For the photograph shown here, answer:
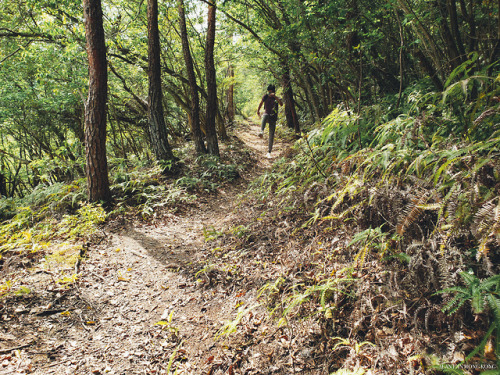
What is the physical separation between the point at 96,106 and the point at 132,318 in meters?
4.83

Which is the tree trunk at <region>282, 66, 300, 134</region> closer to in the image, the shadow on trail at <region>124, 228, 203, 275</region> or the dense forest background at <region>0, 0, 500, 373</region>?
the dense forest background at <region>0, 0, 500, 373</region>

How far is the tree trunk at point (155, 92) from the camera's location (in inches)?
297

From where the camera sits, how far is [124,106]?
13688 millimetres

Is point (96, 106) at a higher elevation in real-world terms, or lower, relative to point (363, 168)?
higher

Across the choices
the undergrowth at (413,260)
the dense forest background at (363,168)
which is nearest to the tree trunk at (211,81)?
the dense forest background at (363,168)

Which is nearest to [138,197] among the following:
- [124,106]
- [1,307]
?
[1,307]

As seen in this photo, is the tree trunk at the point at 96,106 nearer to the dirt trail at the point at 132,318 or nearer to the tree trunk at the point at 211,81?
the dirt trail at the point at 132,318

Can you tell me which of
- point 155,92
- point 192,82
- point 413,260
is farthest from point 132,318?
point 192,82

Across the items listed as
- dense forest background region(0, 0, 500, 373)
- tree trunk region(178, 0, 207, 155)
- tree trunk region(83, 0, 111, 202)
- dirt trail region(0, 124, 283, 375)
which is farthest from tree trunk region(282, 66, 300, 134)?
dirt trail region(0, 124, 283, 375)

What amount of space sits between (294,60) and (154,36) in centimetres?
422

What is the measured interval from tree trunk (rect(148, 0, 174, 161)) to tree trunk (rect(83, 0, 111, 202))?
2054 millimetres

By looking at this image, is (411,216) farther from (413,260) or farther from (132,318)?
(132,318)

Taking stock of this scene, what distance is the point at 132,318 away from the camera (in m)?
3.16

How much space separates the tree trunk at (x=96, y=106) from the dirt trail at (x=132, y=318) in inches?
76.3
